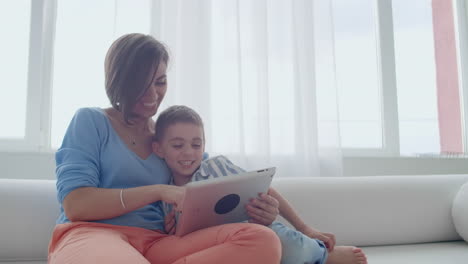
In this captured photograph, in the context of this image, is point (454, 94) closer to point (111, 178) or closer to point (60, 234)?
point (111, 178)

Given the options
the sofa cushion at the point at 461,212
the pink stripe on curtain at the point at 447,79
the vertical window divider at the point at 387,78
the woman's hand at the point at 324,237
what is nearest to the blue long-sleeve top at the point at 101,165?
the woman's hand at the point at 324,237

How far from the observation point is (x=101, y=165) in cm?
108

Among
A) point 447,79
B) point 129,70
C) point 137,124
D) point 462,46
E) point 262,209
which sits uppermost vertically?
point 462,46

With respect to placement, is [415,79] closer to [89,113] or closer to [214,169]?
[214,169]

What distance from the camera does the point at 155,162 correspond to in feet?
3.91

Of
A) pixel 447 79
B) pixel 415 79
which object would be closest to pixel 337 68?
pixel 415 79

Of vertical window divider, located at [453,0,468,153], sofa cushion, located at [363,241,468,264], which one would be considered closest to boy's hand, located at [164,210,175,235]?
sofa cushion, located at [363,241,468,264]

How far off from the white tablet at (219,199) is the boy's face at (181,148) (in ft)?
0.79

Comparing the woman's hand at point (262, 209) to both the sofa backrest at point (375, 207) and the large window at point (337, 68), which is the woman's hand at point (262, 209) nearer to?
the sofa backrest at point (375, 207)

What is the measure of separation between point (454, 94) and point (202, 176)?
2.23 metres

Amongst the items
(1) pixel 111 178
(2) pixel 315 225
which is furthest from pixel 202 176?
(2) pixel 315 225

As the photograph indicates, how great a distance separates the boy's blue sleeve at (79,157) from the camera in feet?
3.22

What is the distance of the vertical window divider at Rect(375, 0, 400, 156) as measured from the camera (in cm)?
244

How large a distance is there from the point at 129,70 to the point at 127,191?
1.20ft
